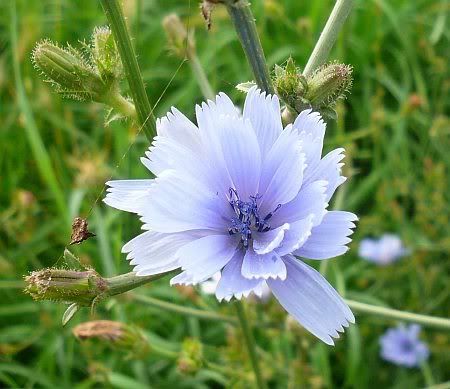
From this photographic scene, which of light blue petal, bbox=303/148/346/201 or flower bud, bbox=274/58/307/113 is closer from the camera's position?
light blue petal, bbox=303/148/346/201

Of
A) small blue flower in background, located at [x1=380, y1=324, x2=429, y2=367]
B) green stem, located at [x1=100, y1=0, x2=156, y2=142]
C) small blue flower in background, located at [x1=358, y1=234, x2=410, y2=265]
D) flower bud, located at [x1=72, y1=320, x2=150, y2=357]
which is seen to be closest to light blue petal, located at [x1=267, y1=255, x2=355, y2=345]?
green stem, located at [x1=100, y1=0, x2=156, y2=142]

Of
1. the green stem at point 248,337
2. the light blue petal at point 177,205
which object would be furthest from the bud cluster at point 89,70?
the green stem at point 248,337

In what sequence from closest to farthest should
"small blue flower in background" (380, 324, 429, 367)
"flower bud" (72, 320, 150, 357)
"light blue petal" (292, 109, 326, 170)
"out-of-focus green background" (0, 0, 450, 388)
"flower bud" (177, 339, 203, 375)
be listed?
1. "light blue petal" (292, 109, 326, 170)
2. "flower bud" (72, 320, 150, 357)
3. "flower bud" (177, 339, 203, 375)
4. "out-of-focus green background" (0, 0, 450, 388)
5. "small blue flower in background" (380, 324, 429, 367)

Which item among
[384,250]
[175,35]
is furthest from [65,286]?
[384,250]

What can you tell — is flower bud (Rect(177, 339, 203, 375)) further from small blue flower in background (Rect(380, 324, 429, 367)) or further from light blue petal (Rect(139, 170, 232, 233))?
small blue flower in background (Rect(380, 324, 429, 367))

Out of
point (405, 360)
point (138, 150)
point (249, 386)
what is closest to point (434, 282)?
point (405, 360)

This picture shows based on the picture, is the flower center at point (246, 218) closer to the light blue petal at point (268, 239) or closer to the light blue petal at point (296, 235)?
the light blue petal at point (268, 239)

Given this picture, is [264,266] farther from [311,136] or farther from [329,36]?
[329,36]
